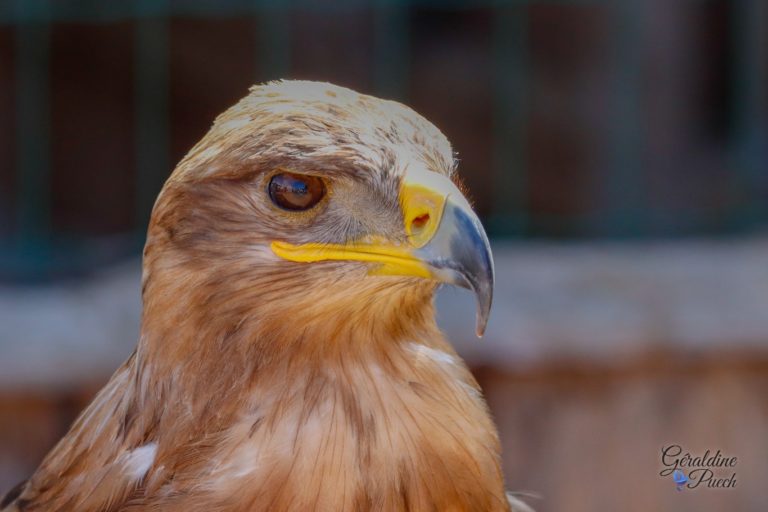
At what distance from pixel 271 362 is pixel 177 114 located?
4.65 meters

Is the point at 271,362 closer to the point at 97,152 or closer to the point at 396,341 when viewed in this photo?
the point at 396,341

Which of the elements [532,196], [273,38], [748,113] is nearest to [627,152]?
[748,113]

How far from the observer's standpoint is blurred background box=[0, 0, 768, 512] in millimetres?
3564

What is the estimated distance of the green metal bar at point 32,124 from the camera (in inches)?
175

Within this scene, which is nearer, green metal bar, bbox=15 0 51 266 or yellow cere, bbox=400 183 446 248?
yellow cere, bbox=400 183 446 248

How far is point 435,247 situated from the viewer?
1570 mm

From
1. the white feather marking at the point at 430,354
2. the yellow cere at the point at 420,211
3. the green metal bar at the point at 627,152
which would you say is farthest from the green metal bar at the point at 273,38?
the yellow cere at the point at 420,211

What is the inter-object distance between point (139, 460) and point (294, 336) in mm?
263

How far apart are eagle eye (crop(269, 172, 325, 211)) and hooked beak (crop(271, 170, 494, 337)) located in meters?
0.06

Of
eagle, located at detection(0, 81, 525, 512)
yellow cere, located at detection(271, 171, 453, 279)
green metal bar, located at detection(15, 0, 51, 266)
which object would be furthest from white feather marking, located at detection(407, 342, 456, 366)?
green metal bar, located at detection(15, 0, 51, 266)

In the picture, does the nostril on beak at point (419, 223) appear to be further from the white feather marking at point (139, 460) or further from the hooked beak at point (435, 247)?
the white feather marking at point (139, 460)

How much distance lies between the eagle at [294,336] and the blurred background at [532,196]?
60 cm

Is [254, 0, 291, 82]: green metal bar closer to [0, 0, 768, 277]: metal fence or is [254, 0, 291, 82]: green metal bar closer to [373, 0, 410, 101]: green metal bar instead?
[0, 0, 768, 277]: metal fence

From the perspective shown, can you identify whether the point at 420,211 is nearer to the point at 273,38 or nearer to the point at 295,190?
the point at 295,190
